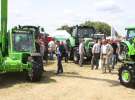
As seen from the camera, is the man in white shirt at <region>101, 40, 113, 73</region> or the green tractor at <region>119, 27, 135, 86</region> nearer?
the green tractor at <region>119, 27, 135, 86</region>

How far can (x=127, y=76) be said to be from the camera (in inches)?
619

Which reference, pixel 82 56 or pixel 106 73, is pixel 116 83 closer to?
pixel 106 73

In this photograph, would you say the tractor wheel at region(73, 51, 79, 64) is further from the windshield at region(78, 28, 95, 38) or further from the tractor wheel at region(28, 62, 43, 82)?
the tractor wheel at region(28, 62, 43, 82)

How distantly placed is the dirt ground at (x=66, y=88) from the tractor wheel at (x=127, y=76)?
9.7 inches

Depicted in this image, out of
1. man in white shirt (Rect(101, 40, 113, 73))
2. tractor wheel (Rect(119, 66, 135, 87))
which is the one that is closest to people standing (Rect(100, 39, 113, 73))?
man in white shirt (Rect(101, 40, 113, 73))

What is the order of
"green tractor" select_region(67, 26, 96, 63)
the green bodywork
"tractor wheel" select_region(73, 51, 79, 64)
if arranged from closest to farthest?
1. the green bodywork
2. "tractor wheel" select_region(73, 51, 79, 64)
3. "green tractor" select_region(67, 26, 96, 63)

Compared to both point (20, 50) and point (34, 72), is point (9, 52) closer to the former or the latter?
point (20, 50)

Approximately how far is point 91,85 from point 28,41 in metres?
3.89

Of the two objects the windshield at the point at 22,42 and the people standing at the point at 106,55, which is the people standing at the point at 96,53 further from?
the windshield at the point at 22,42

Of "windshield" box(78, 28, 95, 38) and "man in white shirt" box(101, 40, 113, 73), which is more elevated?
"windshield" box(78, 28, 95, 38)

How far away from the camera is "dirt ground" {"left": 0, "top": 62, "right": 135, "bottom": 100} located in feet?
43.5

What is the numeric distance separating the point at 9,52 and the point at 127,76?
5339 millimetres

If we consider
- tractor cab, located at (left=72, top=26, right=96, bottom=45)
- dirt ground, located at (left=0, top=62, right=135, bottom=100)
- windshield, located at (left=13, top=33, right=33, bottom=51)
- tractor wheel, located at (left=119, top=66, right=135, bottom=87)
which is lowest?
dirt ground, located at (left=0, top=62, right=135, bottom=100)

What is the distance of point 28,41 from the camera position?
17906 mm
